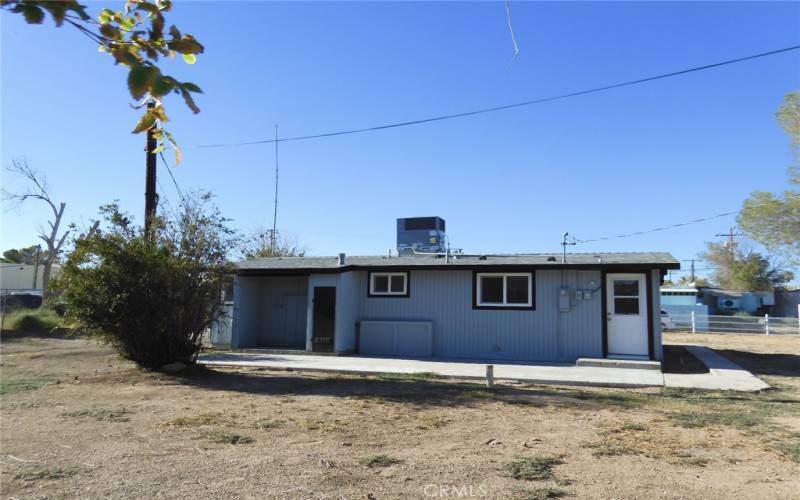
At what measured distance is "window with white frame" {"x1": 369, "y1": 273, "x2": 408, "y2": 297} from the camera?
15992 mm

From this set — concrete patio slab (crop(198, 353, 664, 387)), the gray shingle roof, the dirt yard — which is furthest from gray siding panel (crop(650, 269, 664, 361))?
the dirt yard

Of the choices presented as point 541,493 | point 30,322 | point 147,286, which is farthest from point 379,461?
point 30,322

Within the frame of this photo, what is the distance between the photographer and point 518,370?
1215 cm

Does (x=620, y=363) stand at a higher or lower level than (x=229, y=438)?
higher

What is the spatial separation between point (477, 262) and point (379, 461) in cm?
1036

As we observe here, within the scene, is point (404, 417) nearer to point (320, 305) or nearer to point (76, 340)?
point (320, 305)

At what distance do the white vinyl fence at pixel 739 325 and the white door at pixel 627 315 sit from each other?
16313mm

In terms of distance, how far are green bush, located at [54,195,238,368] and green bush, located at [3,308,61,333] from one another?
44.5 ft

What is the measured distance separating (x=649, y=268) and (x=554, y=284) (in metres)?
2.30

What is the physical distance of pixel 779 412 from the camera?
25.8 ft

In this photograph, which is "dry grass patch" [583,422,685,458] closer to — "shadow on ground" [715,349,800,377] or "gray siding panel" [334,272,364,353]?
"shadow on ground" [715,349,800,377]

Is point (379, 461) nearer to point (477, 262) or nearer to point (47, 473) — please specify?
point (47, 473)

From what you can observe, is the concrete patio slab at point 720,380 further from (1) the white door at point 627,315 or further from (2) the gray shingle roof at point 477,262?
(2) the gray shingle roof at point 477,262

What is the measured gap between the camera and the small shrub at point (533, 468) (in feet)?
15.6
